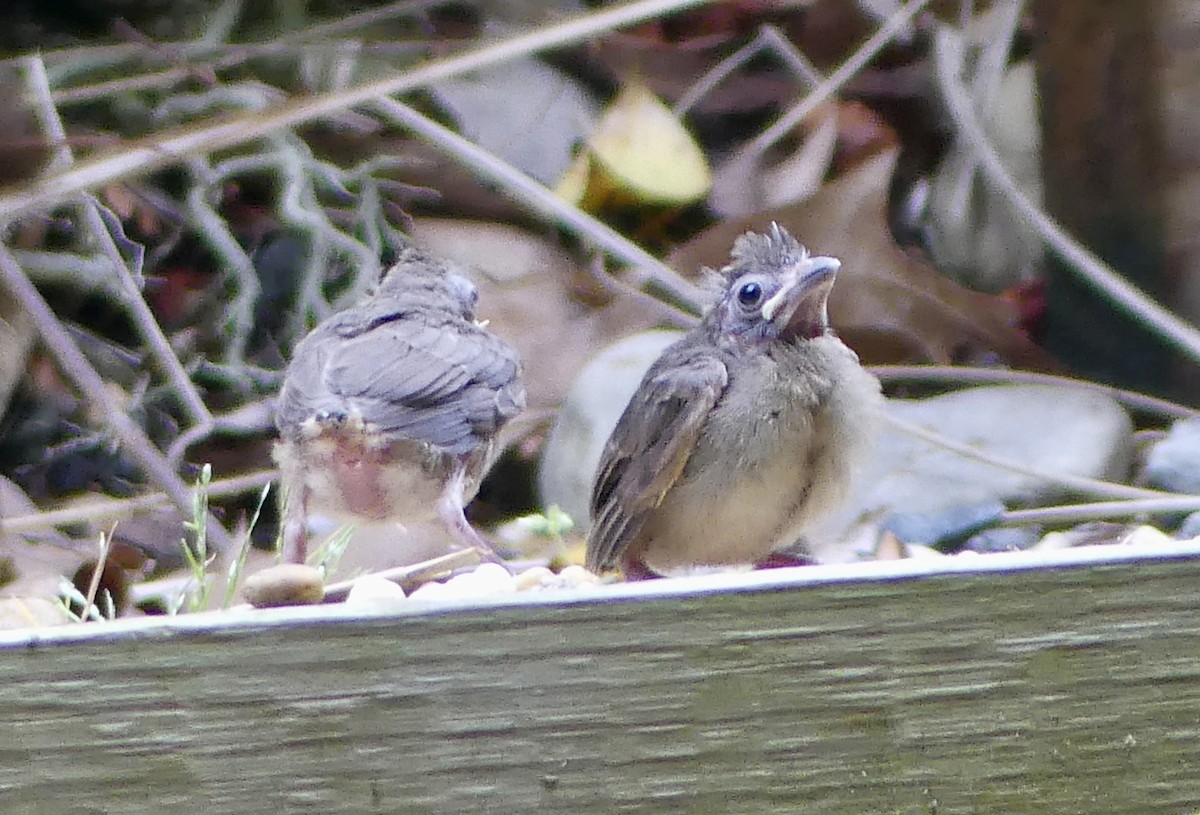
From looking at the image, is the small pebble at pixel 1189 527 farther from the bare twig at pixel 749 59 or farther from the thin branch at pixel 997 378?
the bare twig at pixel 749 59

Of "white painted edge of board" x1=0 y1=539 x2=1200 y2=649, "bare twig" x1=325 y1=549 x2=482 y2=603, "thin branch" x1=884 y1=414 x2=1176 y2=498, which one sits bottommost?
"bare twig" x1=325 y1=549 x2=482 y2=603

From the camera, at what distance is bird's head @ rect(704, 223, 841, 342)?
2473 millimetres

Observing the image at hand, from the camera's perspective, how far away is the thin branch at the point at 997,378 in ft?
10.3

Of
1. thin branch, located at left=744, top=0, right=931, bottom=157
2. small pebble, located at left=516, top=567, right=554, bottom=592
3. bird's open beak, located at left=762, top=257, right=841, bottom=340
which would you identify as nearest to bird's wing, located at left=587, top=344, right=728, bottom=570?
bird's open beak, located at left=762, top=257, right=841, bottom=340

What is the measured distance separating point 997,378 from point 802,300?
913 mm

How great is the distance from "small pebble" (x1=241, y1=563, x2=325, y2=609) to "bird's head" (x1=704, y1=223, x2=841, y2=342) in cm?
107

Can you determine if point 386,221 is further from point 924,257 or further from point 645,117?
point 924,257

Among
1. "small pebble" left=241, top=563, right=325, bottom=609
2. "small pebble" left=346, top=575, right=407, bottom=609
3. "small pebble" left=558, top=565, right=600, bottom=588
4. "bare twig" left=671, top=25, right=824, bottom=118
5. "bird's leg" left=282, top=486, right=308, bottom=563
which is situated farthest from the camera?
"bare twig" left=671, top=25, right=824, bottom=118

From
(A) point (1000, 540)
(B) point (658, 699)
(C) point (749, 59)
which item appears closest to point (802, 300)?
(A) point (1000, 540)

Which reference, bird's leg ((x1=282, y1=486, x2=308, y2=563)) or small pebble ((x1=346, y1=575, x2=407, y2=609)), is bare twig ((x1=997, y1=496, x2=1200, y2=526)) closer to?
small pebble ((x1=346, y1=575, x2=407, y2=609))

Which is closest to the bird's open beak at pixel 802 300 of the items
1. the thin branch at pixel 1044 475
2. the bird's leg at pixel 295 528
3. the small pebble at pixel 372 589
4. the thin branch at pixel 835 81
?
the thin branch at pixel 1044 475

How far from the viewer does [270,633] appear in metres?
1.30

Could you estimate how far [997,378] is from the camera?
3.25m

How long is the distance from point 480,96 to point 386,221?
44 cm
